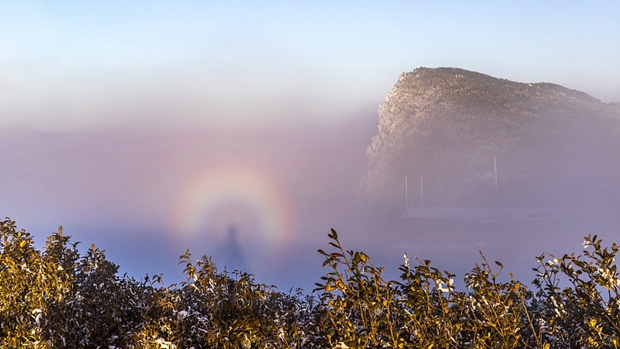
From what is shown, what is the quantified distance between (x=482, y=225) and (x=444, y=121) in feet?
73.3

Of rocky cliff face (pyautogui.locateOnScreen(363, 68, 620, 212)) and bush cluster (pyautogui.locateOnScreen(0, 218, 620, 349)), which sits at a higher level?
rocky cliff face (pyautogui.locateOnScreen(363, 68, 620, 212))

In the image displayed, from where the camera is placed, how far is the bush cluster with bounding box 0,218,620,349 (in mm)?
4586

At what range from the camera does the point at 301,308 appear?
769 cm

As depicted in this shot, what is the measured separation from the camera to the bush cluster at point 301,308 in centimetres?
459

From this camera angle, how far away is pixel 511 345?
4.67 metres

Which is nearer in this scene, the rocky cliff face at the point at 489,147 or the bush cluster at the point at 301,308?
the bush cluster at the point at 301,308

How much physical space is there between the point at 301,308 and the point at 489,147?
239 ft

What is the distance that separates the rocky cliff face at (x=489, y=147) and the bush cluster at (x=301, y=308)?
62839mm

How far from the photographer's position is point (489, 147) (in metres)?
77.5

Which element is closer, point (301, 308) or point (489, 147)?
point (301, 308)

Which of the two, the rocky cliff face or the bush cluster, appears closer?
the bush cluster

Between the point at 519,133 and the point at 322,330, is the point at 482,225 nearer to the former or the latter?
the point at 519,133

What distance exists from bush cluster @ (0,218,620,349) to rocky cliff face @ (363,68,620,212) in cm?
6284

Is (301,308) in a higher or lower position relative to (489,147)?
lower
